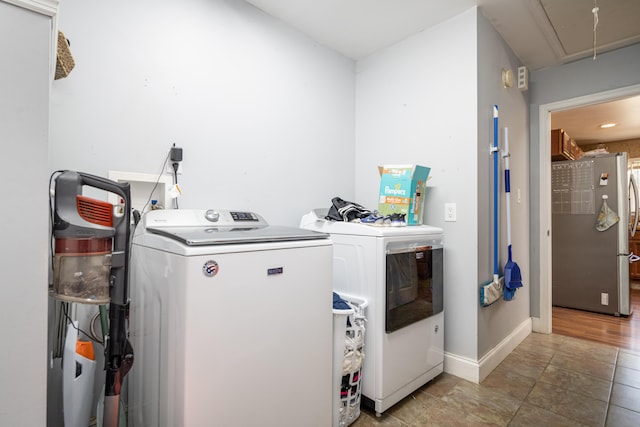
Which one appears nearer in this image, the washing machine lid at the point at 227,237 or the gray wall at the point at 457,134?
the washing machine lid at the point at 227,237

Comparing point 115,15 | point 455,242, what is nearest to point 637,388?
point 455,242

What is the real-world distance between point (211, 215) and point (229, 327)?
28.1 inches

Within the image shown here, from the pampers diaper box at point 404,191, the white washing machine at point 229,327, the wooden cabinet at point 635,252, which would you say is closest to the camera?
the white washing machine at point 229,327

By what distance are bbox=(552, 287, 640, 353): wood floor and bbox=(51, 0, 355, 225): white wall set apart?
8.84 feet

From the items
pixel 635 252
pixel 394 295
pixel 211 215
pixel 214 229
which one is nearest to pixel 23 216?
pixel 214 229

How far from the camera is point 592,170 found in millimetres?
3670

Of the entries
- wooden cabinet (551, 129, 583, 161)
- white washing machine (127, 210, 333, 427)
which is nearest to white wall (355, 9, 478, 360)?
white washing machine (127, 210, 333, 427)

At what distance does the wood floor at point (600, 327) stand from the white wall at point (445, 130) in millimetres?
1679

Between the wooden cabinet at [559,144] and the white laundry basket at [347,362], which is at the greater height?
the wooden cabinet at [559,144]

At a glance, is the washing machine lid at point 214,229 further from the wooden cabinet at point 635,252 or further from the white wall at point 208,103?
the wooden cabinet at point 635,252

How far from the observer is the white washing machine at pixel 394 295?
1.71m

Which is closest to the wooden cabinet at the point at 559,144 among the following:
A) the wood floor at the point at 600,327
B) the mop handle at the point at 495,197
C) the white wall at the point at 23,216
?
the wood floor at the point at 600,327

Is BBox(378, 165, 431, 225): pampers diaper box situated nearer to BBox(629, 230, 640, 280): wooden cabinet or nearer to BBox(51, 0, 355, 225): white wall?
BBox(51, 0, 355, 225): white wall

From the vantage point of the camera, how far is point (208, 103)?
1.87 m
